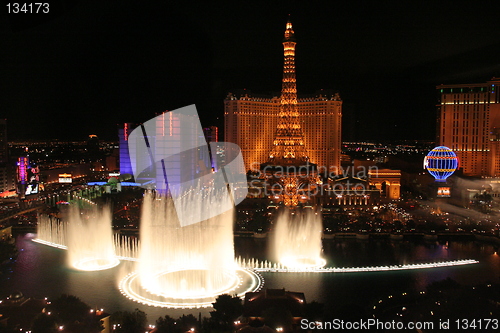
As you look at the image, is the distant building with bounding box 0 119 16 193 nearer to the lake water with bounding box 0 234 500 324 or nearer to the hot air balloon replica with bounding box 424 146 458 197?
the lake water with bounding box 0 234 500 324

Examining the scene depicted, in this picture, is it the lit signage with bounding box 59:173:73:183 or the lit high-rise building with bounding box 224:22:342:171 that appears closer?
the lit high-rise building with bounding box 224:22:342:171

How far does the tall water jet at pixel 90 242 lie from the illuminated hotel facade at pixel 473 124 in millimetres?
23533

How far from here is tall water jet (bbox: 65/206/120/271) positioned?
13523mm

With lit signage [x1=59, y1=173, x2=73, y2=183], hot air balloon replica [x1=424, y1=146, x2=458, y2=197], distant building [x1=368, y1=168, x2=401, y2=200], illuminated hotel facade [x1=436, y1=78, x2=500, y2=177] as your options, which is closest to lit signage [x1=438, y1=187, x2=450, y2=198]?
hot air balloon replica [x1=424, y1=146, x2=458, y2=197]

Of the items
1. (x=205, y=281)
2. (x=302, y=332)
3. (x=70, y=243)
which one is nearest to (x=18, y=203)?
(x=70, y=243)

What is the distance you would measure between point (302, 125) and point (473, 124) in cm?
1197

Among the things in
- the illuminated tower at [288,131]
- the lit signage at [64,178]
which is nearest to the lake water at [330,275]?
the illuminated tower at [288,131]

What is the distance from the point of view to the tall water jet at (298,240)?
1403cm

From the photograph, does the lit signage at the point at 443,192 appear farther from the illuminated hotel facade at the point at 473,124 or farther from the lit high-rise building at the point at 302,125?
the lit high-rise building at the point at 302,125

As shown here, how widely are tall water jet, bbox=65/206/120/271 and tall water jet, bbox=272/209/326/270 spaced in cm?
585

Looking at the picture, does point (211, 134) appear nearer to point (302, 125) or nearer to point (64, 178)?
point (302, 125)

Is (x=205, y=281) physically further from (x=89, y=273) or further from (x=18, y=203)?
(x=18, y=203)

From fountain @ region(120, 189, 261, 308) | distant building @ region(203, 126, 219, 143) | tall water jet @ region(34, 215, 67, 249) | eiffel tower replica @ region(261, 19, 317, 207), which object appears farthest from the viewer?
distant building @ region(203, 126, 219, 143)

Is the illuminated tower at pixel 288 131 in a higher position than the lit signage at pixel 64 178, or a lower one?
higher
